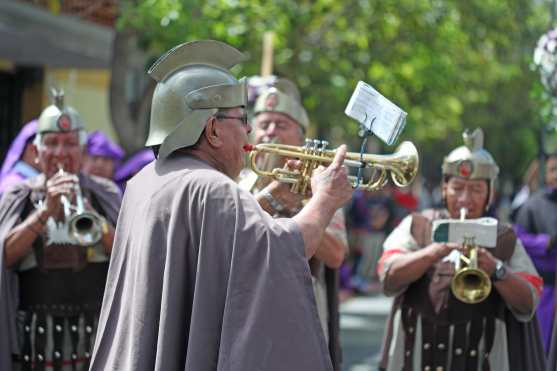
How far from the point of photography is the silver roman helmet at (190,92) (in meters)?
3.74

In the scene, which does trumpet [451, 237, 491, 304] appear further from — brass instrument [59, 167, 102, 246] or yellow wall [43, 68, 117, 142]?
yellow wall [43, 68, 117, 142]

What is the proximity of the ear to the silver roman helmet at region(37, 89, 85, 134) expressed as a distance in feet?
7.87

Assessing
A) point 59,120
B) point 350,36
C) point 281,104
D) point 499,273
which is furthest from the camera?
point 350,36

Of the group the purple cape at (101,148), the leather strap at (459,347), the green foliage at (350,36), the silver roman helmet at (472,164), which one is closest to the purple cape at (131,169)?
the purple cape at (101,148)

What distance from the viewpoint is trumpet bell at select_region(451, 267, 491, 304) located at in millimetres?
5398

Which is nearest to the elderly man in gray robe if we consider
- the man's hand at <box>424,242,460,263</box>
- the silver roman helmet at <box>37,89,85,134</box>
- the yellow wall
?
the man's hand at <box>424,242,460,263</box>

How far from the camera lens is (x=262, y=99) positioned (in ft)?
20.2

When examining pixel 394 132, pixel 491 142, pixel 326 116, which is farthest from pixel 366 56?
pixel 491 142

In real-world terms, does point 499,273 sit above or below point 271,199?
below

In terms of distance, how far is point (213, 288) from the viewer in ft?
11.4

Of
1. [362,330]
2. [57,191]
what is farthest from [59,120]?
[362,330]

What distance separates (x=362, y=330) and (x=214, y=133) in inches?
384

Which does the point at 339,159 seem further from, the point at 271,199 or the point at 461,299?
the point at 461,299

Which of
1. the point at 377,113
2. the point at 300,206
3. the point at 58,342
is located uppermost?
the point at 377,113
